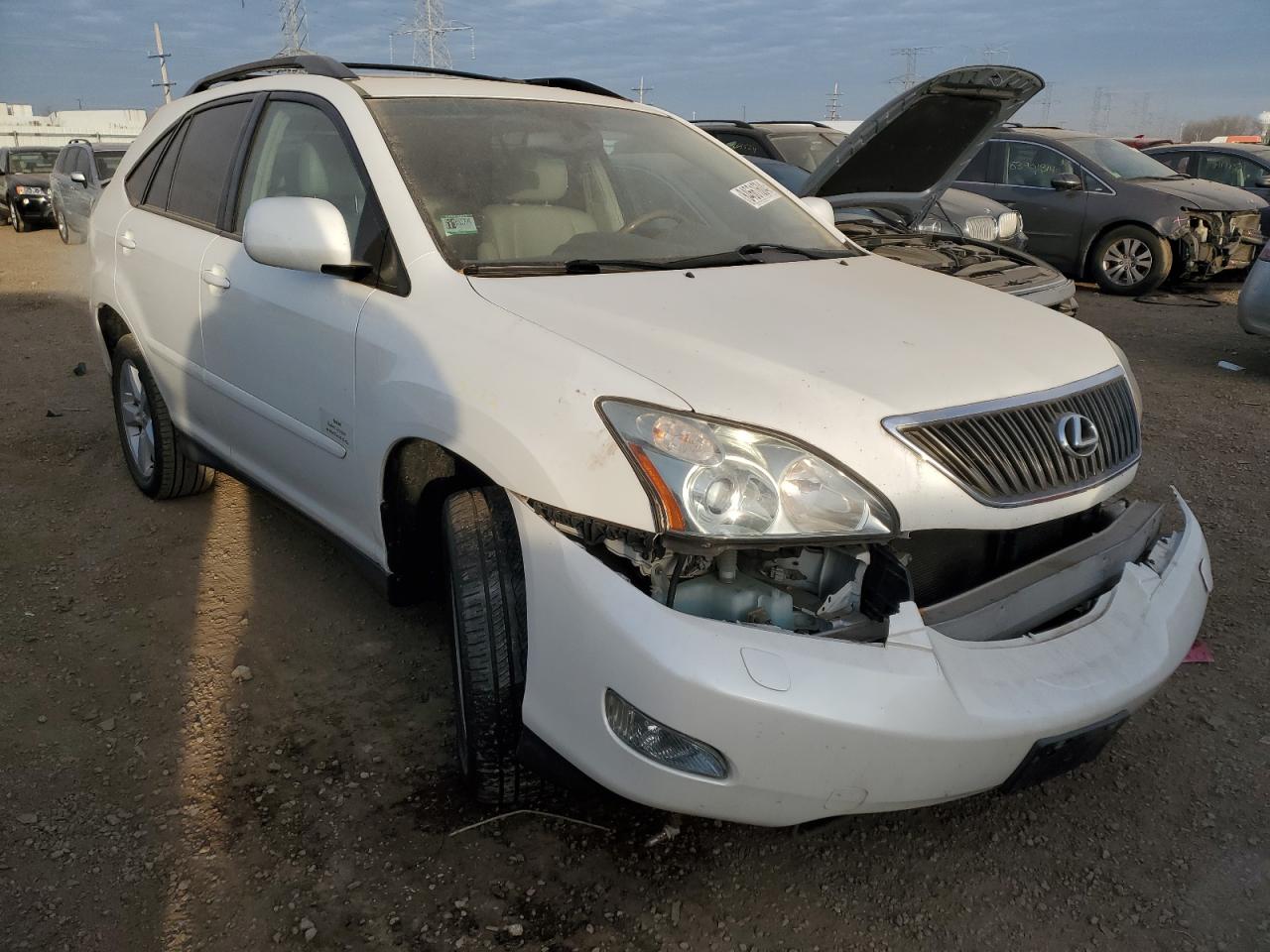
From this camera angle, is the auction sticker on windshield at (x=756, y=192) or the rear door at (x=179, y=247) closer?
the auction sticker on windshield at (x=756, y=192)

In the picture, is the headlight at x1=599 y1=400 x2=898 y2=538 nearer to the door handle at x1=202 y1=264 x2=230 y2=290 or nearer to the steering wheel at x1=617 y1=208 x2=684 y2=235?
the steering wheel at x1=617 y1=208 x2=684 y2=235

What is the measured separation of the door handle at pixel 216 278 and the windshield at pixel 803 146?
6.58 meters

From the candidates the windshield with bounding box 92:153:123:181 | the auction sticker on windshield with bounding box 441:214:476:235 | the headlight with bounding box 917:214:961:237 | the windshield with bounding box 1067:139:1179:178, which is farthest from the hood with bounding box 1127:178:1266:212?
the windshield with bounding box 92:153:123:181

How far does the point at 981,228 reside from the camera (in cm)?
801

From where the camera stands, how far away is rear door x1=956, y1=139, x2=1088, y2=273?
10.2m

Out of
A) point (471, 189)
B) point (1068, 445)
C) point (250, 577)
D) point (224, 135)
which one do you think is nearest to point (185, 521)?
point (250, 577)

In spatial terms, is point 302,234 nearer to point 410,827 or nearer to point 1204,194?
point 410,827

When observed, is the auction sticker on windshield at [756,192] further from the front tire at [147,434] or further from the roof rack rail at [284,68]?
the front tire at [147,434]

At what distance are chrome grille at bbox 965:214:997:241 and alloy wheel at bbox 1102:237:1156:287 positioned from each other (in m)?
2.77

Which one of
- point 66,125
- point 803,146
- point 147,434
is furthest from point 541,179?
point 66,125

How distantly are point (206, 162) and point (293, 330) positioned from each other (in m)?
1.29

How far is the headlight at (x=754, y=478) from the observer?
1.88 metres

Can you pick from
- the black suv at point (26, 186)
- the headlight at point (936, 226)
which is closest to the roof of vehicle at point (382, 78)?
the headlight at point (936, 226)

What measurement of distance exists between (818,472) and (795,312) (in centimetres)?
63
